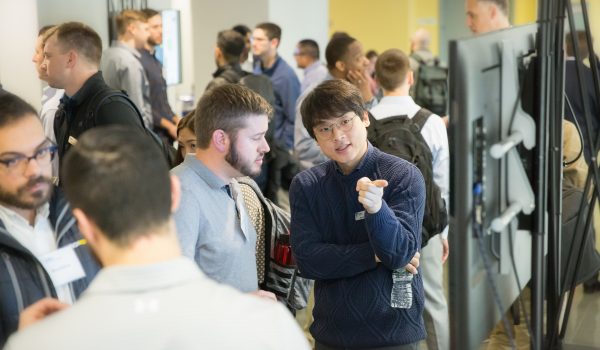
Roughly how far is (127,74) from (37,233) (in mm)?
4456

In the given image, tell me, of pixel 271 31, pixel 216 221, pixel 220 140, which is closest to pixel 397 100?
pixel 220 140

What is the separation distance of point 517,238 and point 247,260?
0.92 meters

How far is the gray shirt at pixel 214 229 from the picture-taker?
260 cm

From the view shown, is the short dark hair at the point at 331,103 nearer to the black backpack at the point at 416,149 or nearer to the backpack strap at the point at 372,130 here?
the black backpack at the point at 416,149

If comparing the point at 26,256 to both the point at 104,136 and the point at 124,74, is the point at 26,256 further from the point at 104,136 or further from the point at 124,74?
the point at 124,74

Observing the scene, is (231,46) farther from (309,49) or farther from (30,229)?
(30,229)

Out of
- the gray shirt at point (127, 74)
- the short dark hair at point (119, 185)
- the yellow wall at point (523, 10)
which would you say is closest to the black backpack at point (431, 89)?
the gray shirt at point (127, 74)

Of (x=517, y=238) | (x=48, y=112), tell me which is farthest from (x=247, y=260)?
(x=48, y=112)

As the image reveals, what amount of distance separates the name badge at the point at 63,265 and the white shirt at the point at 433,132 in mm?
2404

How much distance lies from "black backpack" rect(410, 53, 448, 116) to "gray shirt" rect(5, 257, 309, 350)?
856cm

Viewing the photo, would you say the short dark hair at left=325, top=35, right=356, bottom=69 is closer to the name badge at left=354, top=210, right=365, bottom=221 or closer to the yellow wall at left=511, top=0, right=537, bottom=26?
the name badge at left=354, top=210, right=365, bottom=221

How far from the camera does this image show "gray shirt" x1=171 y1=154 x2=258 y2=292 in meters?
2.60

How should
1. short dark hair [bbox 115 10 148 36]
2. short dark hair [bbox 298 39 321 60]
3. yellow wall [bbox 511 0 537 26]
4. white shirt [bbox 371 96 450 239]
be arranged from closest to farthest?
white shirt [bbox 371 96 450 239] → short dark hair [bbox 115 10 148 36] → short dark hair [bbox 298 39 321 60] → yellow wall [bbox 511 0 537 26]

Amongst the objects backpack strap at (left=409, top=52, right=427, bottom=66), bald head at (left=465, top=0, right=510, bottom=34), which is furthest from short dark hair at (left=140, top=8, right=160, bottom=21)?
backpack strap at (left=409, top=52, right=427, bottom=66)
